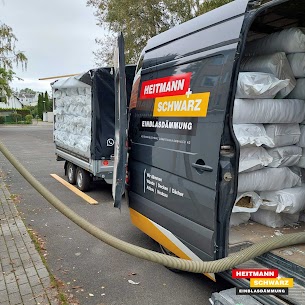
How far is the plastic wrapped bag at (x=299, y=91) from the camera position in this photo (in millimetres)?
3557

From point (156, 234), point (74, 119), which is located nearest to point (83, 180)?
point (74, 119)

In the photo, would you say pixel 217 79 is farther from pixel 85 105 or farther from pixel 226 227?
pixel 85 105

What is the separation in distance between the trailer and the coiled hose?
4.37m

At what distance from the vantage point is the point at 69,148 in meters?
8.39

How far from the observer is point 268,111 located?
3334 millimetres

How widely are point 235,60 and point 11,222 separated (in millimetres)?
4453

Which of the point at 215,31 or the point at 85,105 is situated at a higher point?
the point at 215,31

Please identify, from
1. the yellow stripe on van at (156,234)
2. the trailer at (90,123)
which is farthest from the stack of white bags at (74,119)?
the yellow stripe on van at (156,234)

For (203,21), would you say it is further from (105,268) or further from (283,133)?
(105,268)

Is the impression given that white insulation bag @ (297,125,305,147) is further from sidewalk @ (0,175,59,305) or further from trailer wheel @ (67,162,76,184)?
trailer wheel @ (67,162,76,184)

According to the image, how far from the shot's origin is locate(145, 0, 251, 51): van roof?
286cm

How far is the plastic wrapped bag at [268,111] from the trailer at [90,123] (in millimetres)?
3874

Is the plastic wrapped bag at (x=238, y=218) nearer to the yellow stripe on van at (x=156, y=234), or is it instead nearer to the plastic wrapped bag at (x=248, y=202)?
the plastic wrapped bag at (x=248, y=202)

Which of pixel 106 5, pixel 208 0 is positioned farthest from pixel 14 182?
pixel 106 5
